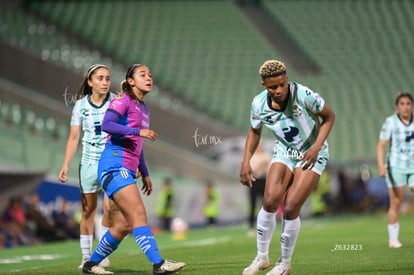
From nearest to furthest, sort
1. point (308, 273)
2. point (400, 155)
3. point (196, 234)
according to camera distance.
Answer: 1. point (308, 273)
2. point (400, 155)
3. point (196, 234)

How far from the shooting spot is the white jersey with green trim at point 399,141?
12906mm

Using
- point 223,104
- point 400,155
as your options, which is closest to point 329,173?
point 223,104

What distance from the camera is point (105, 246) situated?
29.9 ft

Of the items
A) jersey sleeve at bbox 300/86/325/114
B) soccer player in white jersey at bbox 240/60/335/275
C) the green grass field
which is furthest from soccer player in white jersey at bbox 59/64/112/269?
jersey sleeve at bbox 300/86/325/114

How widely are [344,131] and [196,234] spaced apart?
42.5 ft

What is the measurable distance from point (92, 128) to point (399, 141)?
4707mm

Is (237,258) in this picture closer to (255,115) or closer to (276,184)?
(276,184)

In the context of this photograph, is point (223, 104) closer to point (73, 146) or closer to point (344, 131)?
point (344, 131)

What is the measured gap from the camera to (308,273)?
905cm

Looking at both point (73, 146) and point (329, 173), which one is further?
point (329, 173)

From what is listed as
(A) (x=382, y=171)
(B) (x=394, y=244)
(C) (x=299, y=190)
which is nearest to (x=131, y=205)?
(C) (x=299, y=190)

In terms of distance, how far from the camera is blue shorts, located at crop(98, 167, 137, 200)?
8.62m

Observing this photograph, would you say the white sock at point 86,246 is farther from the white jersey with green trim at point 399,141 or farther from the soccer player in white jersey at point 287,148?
the white jersey with green trim at point 399,141

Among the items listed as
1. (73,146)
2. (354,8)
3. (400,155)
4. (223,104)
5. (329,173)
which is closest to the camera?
(73,146)
